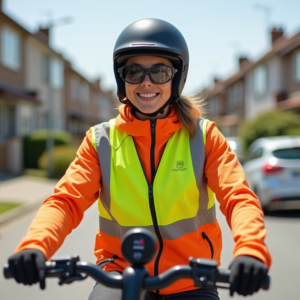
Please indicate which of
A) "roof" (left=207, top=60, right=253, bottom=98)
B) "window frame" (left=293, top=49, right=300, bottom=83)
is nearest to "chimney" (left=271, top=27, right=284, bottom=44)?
"roof" (left=207, top=60, right=253, bottom=98)

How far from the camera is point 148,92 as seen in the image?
8.53ft

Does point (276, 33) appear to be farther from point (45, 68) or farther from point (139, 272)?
point (139, 272)

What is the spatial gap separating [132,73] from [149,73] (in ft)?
0.36

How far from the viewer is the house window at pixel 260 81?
114 ft

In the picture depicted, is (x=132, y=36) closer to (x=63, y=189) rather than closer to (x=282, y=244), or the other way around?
(x=63, y=189)

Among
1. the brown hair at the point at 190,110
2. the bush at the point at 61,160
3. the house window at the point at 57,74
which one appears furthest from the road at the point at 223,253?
the house window at the point at 57,74

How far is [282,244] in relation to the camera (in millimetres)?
7195

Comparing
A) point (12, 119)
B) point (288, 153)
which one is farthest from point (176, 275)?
point (12, 119)

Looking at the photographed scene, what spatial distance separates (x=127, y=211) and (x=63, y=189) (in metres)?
0.35

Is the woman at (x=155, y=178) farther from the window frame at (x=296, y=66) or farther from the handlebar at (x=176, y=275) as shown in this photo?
the window frame at (x=296, y=66)

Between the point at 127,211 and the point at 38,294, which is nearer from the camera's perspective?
the point at 127,211

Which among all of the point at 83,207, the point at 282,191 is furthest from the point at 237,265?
the point at 282,191

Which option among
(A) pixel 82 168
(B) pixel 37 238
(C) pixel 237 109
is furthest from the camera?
(C) pixel 237 109

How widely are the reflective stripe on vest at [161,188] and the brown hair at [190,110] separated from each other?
37 mm
